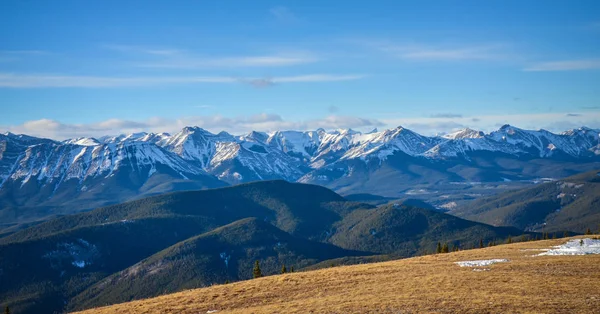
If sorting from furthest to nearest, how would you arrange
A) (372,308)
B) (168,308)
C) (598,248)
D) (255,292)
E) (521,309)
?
1. (598,248)
2. (255,292)
3. (168,308)
4. (372,308)
5. (521,309)

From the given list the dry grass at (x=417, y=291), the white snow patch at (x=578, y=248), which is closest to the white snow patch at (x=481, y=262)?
the dry grass at (x=417, y=291)

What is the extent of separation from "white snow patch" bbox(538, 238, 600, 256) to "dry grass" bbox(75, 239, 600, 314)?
20.2 ft

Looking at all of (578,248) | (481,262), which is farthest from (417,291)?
(578,248)

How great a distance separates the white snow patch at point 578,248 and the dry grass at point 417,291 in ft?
20.2

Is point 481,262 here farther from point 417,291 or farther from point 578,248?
point 417,291

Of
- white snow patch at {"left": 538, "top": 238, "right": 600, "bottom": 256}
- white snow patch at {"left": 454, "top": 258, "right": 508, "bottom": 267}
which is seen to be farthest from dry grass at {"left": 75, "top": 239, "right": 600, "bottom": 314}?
white snow patch at {"left": 538, "top": 238, "right": 600, "bottom": 256}

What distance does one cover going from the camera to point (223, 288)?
224 feet

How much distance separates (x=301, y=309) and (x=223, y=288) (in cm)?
2015

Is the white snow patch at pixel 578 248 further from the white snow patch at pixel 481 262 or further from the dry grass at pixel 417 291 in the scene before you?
the white snow patch at pixel 481 262

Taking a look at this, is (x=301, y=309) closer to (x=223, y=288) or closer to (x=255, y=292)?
(x=255, y=292)

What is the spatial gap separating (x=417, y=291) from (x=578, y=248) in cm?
4049

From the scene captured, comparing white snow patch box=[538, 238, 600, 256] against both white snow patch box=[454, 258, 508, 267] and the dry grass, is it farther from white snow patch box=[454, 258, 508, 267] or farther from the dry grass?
white snow patch box=[454, 258, 508, 267]

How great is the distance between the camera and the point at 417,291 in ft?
182

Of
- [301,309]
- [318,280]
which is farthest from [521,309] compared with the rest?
[318,280]
